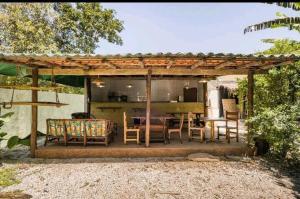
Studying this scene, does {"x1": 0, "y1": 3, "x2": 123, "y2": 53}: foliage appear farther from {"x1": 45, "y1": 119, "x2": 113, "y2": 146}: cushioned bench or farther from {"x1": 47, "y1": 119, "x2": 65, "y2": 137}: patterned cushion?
{"x1": 45, "y1": 119, "x2": 113, "y2": 146}: cushioned bench

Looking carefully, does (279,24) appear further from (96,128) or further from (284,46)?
(96,128)

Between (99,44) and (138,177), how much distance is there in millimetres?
15204

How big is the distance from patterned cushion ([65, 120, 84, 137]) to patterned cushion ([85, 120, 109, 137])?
0.16 metres

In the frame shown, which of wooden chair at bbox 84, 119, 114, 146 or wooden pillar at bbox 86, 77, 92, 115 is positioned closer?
wooden chair at bbox 84, 119, 114, 146

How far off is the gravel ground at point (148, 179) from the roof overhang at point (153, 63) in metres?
2.60

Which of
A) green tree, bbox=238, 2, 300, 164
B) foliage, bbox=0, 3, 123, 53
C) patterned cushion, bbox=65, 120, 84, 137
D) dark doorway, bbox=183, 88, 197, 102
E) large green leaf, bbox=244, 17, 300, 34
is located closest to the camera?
green tree, bbox=238, 2, 300, 164

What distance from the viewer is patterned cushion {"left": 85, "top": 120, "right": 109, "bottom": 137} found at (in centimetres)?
770

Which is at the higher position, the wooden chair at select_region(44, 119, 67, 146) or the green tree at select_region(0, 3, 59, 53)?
the green tree at select_region(0, 3, 59, 53)

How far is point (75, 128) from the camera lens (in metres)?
7.85

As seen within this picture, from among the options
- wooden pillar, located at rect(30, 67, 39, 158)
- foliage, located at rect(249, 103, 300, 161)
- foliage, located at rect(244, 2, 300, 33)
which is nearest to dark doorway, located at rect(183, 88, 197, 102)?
foliage, located at rect(249, 103, 300, 161)

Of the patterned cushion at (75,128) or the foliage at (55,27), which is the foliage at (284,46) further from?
the foliage at (55,27)

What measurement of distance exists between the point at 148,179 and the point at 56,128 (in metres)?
3.57

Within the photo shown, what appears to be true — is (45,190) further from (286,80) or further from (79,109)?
(79,109)

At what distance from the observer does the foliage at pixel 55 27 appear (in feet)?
47.5
